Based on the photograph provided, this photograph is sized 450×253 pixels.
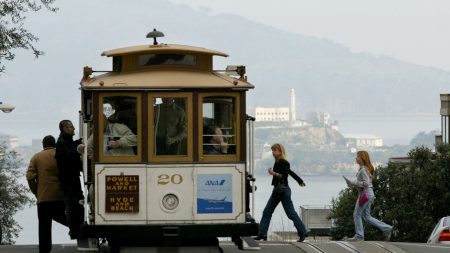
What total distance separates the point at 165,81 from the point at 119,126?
32.0 inches

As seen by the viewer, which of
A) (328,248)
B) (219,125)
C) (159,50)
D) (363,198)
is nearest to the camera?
(219,125)

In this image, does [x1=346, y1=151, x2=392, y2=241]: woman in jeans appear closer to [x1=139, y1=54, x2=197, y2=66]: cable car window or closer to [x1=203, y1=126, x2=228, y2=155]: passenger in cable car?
[x1=203, y1=126, x2=228, y2=155]: passenger in cable car

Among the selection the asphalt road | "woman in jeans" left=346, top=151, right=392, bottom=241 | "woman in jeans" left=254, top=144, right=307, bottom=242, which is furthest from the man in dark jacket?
"woman in jeans" left=346, top=151, right=392, bottom=241

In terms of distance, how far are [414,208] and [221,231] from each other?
52.8 meters

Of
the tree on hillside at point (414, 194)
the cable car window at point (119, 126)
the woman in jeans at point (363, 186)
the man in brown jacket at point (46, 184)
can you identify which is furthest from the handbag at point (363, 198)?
the tree on hillside at point (414, 194)

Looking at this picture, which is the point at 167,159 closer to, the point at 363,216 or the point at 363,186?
the point at 363,186

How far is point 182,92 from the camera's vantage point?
18500 mm

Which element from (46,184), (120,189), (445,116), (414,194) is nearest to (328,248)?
(120,189)

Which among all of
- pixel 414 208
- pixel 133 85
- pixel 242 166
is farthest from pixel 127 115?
pixel 414 208

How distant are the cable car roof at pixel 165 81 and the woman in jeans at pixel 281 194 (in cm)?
362

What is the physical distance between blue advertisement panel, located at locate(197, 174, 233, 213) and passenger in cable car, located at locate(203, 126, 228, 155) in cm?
35

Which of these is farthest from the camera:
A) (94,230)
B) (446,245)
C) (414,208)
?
(414,208)

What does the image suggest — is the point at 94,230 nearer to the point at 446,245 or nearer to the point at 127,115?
the point at 127,115

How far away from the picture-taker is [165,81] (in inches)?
729
